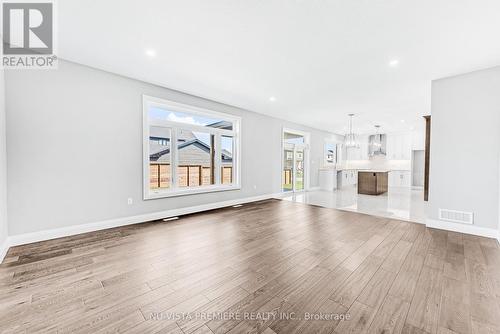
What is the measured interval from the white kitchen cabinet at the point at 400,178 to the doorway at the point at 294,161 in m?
4.46

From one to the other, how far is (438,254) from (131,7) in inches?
178

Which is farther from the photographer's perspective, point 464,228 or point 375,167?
point 375,167

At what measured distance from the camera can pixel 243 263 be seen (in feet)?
7.75

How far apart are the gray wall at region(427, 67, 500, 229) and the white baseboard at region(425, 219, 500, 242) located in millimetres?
74

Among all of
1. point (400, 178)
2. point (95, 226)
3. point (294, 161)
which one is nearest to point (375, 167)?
point (400, 178)

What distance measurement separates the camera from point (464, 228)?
3.39m

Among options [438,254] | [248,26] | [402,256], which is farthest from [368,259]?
[248,26]

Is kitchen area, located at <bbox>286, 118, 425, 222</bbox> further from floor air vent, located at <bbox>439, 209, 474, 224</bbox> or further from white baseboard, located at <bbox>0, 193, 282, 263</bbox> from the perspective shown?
white baseboard, located at <bbox>0, 193, 282, 263</bbox>

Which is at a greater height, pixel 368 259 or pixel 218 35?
pixel 218 35

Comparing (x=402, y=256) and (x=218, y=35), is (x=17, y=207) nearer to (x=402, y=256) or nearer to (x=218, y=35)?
(x=218, y=35)

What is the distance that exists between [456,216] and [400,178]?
671 cm

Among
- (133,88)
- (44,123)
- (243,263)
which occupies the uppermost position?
(133,88)

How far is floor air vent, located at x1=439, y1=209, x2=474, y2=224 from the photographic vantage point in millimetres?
3359

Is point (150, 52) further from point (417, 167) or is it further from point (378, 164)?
point (417, 167)
